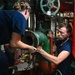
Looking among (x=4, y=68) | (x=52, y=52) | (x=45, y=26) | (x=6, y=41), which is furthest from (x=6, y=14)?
(x=45, y=26)

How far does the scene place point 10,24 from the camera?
2.02m

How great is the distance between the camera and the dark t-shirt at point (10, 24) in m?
1.99

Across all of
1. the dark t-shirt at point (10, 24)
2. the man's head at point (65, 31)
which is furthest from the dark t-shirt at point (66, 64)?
the dark t-shirt at point (10, 24)

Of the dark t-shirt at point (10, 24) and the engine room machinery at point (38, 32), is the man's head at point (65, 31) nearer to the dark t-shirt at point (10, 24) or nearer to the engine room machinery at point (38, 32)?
the engine room machinery at point (38, 32)

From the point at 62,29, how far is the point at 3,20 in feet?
2.63

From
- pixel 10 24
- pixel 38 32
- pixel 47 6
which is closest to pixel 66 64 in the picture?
pixel 38 32

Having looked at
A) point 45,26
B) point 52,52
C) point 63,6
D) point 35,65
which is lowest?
point 35,65

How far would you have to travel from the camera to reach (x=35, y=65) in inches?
124

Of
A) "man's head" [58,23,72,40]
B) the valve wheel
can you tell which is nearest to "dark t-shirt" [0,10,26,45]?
"man's head" [58,23,72,40]

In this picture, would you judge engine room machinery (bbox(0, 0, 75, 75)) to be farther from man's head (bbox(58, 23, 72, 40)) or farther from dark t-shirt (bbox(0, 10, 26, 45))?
dark t-shirt (bbox(0, 10, 26, 45))

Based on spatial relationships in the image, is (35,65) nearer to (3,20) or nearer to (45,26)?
(45,26)

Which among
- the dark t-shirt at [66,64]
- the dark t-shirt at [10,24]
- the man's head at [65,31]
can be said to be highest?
the dark t-shirt at [10,24]

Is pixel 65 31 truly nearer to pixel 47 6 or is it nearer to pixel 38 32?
pixel 38 32

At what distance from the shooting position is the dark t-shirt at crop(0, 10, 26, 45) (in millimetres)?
1988
